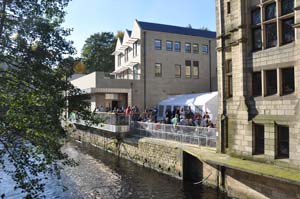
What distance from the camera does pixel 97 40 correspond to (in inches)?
2726

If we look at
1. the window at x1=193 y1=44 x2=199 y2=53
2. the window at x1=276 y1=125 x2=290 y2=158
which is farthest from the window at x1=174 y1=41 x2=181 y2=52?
the window at x1=276 y1=125 x2=290 y2=158

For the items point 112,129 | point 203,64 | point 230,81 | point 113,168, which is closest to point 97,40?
point 203,64

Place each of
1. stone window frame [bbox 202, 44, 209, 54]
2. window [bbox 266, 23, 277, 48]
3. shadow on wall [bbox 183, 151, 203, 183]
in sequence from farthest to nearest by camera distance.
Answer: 1. stone window frame [bbox 202, 44, 209, 54]
2. shadow on wall [bbox 183, 151, 203, 183]
3. window [bbox 266, 23, 277, 48]

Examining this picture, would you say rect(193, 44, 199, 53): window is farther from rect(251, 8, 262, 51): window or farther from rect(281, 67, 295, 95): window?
rect(281, 67, 295, 95): window

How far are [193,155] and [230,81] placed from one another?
172 inches

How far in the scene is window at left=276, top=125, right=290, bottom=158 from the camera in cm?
1445

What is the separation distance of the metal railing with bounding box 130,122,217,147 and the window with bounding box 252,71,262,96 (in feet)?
10.8

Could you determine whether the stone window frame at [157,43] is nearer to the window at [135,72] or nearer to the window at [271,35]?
the window at [135,72]

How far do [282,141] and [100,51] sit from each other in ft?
187

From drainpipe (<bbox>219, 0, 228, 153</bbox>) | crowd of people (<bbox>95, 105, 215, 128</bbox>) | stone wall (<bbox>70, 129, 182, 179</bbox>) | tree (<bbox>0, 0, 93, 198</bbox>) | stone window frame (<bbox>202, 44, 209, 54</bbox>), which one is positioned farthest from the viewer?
stone window frame (<bbox>202, 44, 209, 54</bbox>)

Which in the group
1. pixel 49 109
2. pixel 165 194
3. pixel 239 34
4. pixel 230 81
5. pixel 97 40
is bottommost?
pixel 165 194

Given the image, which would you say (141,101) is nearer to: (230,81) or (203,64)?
(203,64)

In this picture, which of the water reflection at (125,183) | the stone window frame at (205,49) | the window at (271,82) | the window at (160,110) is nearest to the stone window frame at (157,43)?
the stone window frame at (205,49)

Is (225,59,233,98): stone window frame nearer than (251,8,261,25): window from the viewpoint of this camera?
No
